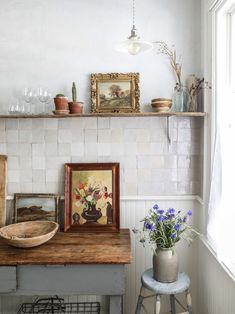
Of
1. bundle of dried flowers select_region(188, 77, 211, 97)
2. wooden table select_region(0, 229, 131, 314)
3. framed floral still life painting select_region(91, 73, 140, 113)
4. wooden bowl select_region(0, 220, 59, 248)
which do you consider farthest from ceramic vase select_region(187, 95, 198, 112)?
wooden bowl select_region(0, 220, 59, 248)

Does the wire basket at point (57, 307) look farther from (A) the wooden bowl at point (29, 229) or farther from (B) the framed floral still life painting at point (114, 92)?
(B) the framed floral still life painting at point (114, 92)

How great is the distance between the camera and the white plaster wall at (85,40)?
252 cm

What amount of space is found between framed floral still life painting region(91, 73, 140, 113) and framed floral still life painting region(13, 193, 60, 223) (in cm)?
74

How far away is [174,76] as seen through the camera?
253 centimetres

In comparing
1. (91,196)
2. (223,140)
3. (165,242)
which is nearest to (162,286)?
(165,242)

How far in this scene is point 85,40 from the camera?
99.7 inches

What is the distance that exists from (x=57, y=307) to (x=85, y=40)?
6.58ft

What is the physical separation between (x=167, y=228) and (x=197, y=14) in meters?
1.55

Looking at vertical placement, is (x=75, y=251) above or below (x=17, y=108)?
below

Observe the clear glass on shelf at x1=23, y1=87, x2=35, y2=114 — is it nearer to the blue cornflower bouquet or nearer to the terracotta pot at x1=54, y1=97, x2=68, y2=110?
the terracotta pot at x1=54, y1=97, x2=68, y2=110

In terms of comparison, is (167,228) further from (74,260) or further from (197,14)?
(197,14)

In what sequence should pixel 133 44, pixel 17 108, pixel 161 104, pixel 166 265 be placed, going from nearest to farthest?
pixel 133 44
pixel 166 265
pixel 161 104
pixel 17 108

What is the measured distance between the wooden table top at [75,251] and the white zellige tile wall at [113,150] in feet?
1.29

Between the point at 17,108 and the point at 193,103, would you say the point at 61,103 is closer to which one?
the point at 17,108
